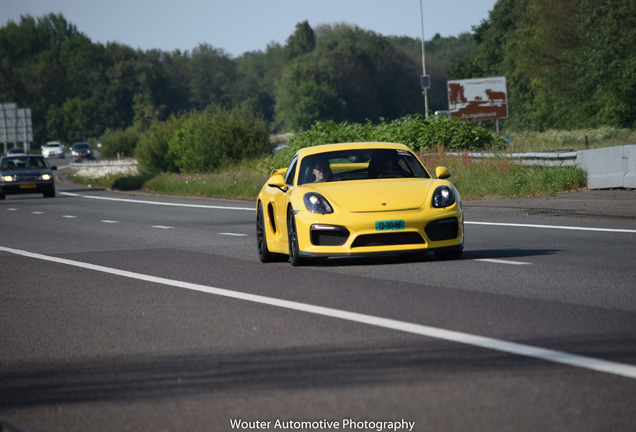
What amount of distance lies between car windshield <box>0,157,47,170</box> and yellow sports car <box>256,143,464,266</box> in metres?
30.9

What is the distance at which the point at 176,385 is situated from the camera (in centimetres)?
594

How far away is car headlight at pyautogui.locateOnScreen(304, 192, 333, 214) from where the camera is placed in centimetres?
1155

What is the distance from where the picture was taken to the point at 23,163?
1657 inches

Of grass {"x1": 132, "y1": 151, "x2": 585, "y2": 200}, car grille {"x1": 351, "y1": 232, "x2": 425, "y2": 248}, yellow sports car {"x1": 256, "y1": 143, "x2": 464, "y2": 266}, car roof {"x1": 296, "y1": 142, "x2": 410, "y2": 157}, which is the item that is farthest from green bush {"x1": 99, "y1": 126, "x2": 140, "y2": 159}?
car grille {"x1": 351, "y1": 232, "x2": 425, "y2": 248}

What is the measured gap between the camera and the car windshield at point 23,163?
41812 mm

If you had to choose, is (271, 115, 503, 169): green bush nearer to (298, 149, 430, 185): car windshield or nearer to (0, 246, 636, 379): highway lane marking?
(298, 149, 430, 185): car windshield

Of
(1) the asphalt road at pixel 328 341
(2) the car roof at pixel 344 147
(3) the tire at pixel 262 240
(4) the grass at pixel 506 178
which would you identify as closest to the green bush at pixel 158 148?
(4) the grass at pixel 506 178

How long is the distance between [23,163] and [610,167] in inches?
1043

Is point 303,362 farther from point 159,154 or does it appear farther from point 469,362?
point 159,154

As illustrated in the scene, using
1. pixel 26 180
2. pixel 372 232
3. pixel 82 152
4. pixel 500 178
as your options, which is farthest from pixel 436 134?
pixel 82 152

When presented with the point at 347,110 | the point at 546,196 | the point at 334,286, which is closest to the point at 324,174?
the point at 334,286

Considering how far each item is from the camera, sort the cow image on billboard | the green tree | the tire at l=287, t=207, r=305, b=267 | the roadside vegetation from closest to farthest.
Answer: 1. the tire at l=287, t=207, r=305, b=267
2. the roadside vegetation
3. the cow image on billboard
4. the green tree

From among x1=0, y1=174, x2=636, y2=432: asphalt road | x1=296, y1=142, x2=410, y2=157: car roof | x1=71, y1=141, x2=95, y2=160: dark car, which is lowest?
x1=0, y1=174, x2=636, y2=432: asphalt road

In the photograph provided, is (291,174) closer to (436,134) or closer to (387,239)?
(387,239)
